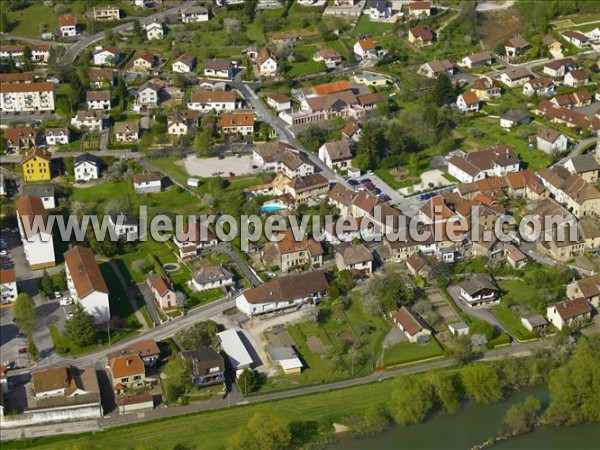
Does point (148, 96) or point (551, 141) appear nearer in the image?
point (551, 141)

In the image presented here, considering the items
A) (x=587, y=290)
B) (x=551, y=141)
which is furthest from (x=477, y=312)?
(x=551, y=141)

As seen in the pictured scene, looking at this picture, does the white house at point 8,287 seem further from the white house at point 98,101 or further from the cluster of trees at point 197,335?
the white house at point 98,101

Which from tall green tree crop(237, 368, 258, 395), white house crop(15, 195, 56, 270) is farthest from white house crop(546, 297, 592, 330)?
white house crop(15, 195, 56, 270)

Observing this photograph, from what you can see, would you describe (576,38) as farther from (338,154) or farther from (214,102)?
(214,102)

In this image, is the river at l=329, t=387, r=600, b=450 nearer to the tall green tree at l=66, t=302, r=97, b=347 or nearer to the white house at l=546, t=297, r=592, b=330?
the white house at l=546, t=297, r=592, b=330

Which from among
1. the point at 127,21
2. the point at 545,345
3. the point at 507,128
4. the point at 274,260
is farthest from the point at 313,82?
the point at 545,345

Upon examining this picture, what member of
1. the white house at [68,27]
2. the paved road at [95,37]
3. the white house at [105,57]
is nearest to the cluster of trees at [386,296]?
the white house at [105,57]

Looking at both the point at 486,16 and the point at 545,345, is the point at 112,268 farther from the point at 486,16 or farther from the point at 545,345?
the point at 486,16
